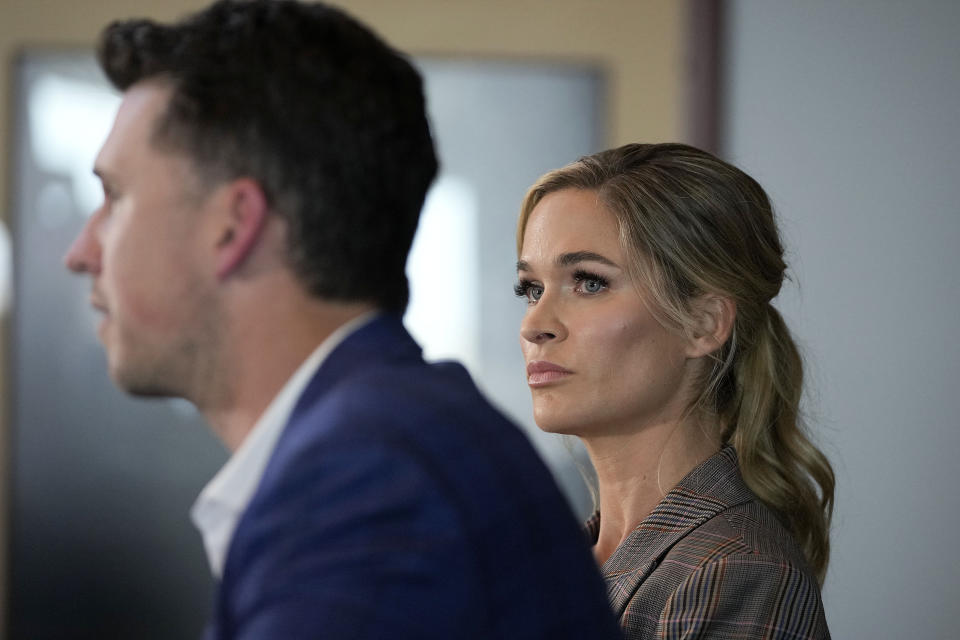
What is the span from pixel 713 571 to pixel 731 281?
1.41 ft

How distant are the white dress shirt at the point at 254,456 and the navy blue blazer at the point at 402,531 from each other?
2 centimetres

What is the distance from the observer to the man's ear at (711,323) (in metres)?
1.49

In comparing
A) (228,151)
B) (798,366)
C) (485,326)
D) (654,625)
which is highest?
(228,151)

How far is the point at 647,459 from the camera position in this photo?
1492 mm

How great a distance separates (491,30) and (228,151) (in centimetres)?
297

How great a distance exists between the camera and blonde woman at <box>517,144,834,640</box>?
1.45m

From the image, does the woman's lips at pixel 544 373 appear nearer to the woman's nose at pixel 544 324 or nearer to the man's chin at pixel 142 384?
the woman's nose at pixel 544 324

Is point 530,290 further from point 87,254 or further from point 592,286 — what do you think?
point 87,254

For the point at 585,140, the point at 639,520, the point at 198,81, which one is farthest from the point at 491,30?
the point at 198,81

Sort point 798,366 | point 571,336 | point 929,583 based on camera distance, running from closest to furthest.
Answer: point 571,336 < point 798,366 < point 929,583

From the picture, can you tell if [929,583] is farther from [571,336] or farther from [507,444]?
[507,444]

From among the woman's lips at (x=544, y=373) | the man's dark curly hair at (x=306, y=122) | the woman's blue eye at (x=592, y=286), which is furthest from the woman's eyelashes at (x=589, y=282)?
the man's dark curly hair at (x=306, y=122)

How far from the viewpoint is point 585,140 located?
3.70 m

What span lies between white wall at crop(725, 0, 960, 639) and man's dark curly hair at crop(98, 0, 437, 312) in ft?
4.53
